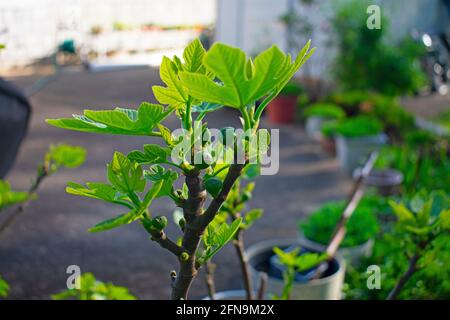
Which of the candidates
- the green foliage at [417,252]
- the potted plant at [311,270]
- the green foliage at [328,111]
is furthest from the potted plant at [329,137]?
the potted plant at [311,270]

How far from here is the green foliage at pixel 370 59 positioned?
614 centimetres

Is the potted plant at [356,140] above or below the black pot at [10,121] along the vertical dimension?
below

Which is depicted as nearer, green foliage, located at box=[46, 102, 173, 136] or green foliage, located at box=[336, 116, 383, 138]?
green foliage, located at box=[46, 102, 173, 136]

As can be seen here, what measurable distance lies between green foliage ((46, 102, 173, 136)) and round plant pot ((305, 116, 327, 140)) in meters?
5.96

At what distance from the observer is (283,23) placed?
8062 mm

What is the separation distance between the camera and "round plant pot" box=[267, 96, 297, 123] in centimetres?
735

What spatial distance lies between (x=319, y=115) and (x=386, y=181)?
2387 mm

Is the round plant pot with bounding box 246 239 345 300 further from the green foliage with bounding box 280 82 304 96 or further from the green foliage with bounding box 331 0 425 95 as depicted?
the green foliage with bounding box 280 82 304 96

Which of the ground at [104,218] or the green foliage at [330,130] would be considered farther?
the green foliage at [330,130]

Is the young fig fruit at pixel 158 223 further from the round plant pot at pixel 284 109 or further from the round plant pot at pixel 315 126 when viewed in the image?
the round plant pot at pixel 284 109

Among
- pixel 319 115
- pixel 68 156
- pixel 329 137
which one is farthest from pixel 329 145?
A: pixel 68 156

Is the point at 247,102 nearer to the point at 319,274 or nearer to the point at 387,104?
the point at 319,274
